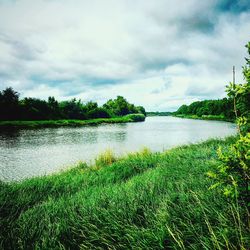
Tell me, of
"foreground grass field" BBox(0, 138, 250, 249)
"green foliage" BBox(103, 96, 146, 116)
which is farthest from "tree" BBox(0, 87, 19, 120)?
"green foliage" BBox(103, 96, 146, 116)

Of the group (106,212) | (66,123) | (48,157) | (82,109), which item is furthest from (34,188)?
(82,109)

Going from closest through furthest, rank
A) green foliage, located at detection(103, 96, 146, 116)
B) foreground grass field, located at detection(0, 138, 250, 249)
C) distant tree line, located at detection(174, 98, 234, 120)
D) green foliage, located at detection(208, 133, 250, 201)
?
1. green foliage, located at detection(208, 133, 250, 201)
2. foreground grass field, located at detection(0, 138, 250, 249)
3. distant tree line, located at detection(174, 98, 234, 120)
4. green foliage, located at detection(103, 96, 146, 116)

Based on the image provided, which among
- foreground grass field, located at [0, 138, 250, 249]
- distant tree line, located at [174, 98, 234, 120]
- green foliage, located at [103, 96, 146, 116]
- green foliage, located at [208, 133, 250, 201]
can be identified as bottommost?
foreground grass field, located at [0, 138, 250, 249]

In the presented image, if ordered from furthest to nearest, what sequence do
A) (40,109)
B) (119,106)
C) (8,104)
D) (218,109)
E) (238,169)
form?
1. (119,106)
2. (218,109)
3. (40,109)
4. (8,104)
5. (238,169)

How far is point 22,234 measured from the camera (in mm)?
3594

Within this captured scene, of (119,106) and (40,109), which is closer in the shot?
(40,109)

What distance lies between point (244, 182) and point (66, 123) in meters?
57.8

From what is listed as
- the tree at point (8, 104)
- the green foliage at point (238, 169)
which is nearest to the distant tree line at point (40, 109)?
the tree at point (8, 104)

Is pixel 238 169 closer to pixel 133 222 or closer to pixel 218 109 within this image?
pixel 133 222

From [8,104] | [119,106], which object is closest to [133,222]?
[8,104]

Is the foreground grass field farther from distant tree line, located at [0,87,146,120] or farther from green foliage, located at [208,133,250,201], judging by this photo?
distant tree line, located at [0,87,146,120]

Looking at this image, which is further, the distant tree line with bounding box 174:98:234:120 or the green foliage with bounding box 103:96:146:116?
the green foliage with bounding box 103:96:146:116

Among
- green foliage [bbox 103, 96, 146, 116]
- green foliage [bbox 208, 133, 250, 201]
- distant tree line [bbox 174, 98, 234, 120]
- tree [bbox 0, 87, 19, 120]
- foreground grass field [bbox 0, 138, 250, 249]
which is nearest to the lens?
green foliage [bbox 208, 133, 250, 201]

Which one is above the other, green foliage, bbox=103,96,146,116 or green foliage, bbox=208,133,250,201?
green foliage, bbox=103,96,146,116
